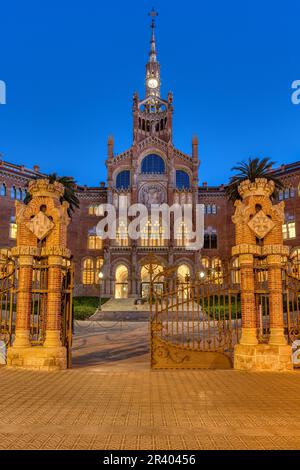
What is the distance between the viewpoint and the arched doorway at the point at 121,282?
50094 mm

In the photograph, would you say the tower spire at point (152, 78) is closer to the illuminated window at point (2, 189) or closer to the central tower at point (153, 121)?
the central tower at point (153, 121)

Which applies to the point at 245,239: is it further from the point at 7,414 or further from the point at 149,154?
the point at 149,154

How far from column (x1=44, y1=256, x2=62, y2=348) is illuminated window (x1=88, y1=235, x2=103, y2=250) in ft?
133

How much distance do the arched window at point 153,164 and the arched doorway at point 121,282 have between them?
1366cm

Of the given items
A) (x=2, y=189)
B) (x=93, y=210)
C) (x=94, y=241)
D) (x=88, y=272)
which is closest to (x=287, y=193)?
(x=93, y=210)

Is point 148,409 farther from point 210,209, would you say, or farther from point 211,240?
point 210,209

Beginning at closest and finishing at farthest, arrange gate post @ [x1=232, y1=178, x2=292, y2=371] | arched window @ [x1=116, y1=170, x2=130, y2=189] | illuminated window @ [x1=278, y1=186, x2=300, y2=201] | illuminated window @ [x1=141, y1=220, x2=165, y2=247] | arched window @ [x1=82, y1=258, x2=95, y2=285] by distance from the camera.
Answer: gate post @ [x1=232, y1=178, x2=292, y2=371] < illuminated window @ [x1=278, y1=186, x2=300, y2=201] < illuminated window @ [x1=141, y1=220, x2=165, y2=247] < arched window @ [x1=82, y1=258, x2=95, y2=285] < arched window @ [x1=116, y1=170, x2=130, y2=189]

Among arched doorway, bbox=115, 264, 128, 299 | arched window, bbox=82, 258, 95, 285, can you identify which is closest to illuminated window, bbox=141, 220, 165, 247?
arched doorway, bbox=115, 264, 128, 299

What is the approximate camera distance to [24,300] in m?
10.9

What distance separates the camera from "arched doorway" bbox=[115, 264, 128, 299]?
50094mm

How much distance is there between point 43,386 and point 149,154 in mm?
46577

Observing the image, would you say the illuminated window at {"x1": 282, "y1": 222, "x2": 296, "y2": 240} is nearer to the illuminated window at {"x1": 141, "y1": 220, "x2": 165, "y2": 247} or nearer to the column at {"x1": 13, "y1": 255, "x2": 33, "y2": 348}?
the illuminated window at {"x1": 141, "y1": 220, "x2": 165, "y2": 247}

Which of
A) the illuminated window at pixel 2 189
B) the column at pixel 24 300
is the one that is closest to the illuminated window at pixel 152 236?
the illuminated window at pixel 2 189

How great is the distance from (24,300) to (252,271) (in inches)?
263
